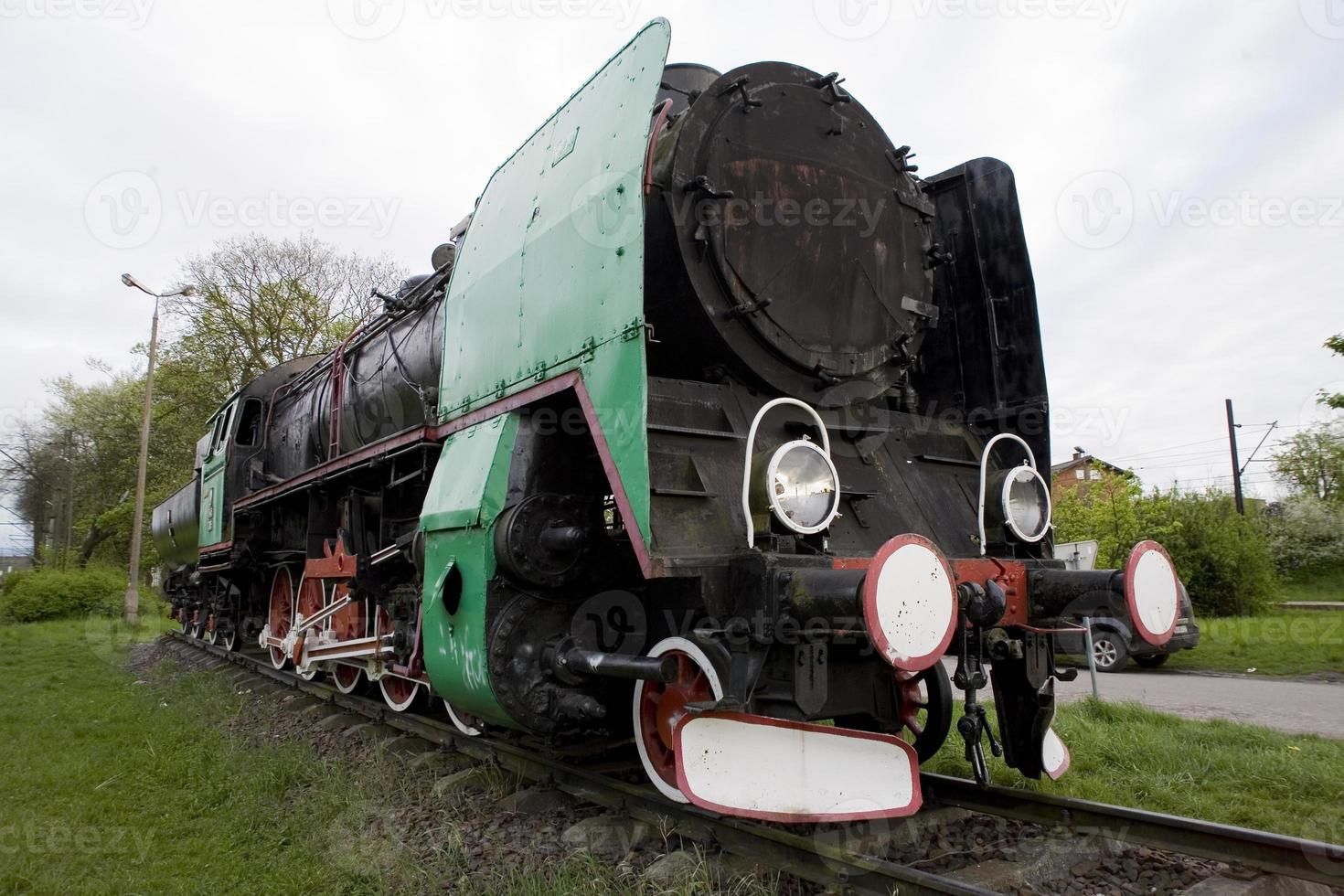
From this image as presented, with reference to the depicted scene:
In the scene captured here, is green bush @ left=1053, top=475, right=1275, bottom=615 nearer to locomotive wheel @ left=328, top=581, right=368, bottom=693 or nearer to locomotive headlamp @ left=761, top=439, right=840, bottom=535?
locomotive wheel @ left=328, top=581, right=368, bottom=693

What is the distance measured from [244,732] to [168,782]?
146 centimetres

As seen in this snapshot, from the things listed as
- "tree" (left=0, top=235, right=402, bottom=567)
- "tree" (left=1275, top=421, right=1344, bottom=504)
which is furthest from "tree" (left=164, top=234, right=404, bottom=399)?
"tree" (left=1275, top=421, right=1344, bottom=504)

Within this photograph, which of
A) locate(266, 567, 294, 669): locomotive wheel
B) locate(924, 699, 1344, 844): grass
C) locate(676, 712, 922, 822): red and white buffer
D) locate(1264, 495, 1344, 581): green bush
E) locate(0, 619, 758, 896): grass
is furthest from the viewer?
locate(1264, 495, 1344, 581): green bush

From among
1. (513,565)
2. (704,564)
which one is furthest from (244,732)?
(704,564)

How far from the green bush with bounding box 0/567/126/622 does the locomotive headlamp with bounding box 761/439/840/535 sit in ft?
77.4

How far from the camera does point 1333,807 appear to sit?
13.0ft

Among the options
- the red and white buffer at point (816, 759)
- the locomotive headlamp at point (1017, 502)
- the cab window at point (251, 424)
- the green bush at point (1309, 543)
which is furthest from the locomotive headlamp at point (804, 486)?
the green bush at point (1309, 543)

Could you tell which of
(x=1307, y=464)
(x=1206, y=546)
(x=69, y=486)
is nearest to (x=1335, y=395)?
(x=1206, y=546)

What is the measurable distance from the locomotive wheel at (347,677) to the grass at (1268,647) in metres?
10.9

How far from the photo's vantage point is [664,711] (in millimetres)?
3545

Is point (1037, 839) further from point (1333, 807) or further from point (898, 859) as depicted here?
point (1333, 807)

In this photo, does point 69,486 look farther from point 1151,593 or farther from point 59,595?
point 1151,593

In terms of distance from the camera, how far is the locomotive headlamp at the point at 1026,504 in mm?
3812

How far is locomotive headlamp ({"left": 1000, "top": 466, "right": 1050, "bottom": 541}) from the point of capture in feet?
12.5
